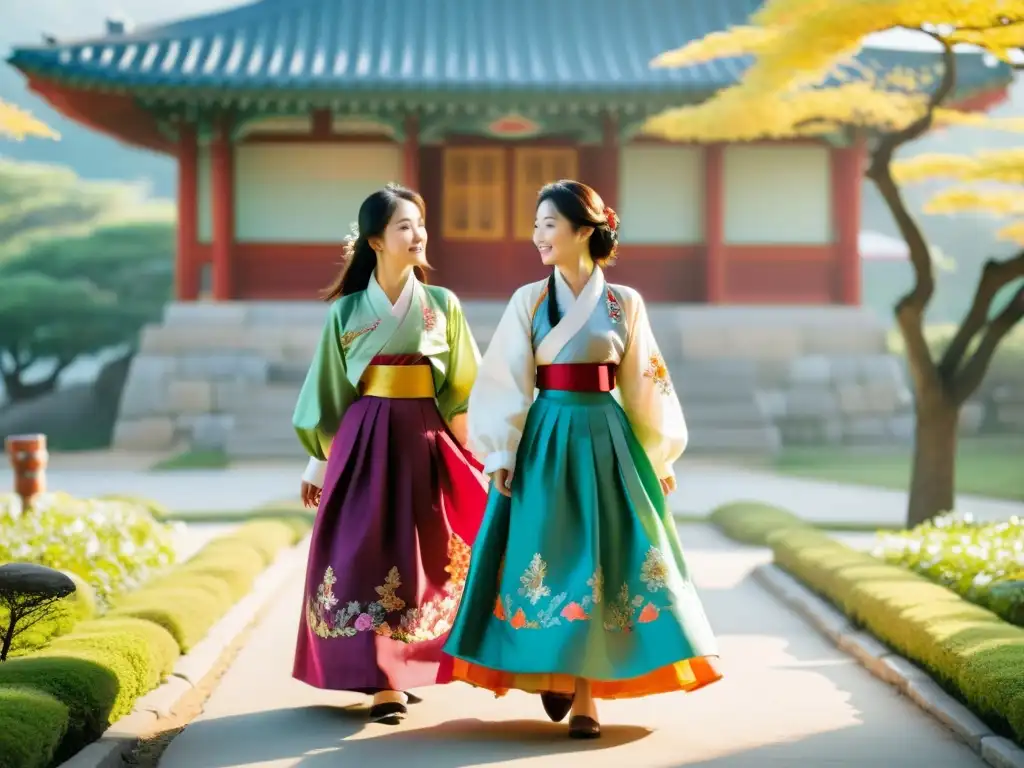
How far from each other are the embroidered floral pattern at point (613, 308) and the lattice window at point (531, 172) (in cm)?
1586

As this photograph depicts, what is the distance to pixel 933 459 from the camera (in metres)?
9.91

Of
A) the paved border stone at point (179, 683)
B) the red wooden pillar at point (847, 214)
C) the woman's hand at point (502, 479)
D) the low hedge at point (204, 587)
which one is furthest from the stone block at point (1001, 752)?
the red wooden pillar at point (847, 214)

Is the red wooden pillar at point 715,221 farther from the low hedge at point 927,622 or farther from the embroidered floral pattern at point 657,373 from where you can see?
the embroidered floral pattern at point 657,373

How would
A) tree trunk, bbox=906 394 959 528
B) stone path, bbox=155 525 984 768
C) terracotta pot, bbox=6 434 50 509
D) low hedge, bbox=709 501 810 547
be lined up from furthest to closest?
low hedge, bbox=709 501 810 547 < tree trunk, bbox=906 394 959 528 < terracotta pot, bbox=6 434 50 509 < stone path, bbox=155 525 984 768

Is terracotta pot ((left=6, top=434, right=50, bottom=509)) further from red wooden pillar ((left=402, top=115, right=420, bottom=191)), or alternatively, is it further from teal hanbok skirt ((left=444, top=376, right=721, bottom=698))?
red wooden pillar ((left=402, top=115, right=420, bottom=191))

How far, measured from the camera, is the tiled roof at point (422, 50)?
747 inches

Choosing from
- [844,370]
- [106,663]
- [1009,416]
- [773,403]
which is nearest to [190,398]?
[773,403]

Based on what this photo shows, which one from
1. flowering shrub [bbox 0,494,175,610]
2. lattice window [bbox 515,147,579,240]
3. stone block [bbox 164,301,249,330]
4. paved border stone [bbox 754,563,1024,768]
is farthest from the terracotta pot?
lattice window [bbox 515,147,579,240]

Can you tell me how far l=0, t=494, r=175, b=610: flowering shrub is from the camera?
23.5ft

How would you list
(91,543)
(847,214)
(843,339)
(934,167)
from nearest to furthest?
1. (91,543)
2. (934,167)
3. (843,339)
4. (847,214)

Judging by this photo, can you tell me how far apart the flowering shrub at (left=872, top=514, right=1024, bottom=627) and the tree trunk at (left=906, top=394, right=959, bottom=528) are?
2.88 ft

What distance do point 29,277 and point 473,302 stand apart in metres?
11.1

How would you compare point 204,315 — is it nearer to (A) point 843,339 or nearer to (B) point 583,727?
(A) point 843,339

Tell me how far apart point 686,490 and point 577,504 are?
30.3 ft
